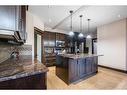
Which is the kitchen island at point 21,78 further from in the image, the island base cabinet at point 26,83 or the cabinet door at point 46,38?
the cabinet door at point 46,38

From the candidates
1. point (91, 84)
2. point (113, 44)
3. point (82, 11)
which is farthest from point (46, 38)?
point (113, 44)

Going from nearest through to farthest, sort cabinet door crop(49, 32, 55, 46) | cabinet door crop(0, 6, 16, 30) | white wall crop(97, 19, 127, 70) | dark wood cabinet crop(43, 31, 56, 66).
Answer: cabinet door crop(0, 6, 16, 30), white wall crop(97, 19, 127, 70), dark wood cabinet crop(43, 31, 56, 66), cabinet door crop(49, 32, 55, 46)

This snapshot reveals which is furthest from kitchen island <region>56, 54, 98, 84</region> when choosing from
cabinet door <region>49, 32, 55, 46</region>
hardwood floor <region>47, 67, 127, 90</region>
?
cabinet door <region>49, 32, 55, 46</region>

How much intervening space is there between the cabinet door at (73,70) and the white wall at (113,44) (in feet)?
8.81

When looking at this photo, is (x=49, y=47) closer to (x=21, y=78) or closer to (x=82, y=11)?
(x=82, y=11)

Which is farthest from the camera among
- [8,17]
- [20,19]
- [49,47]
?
[49,47]

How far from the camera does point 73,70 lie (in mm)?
3006

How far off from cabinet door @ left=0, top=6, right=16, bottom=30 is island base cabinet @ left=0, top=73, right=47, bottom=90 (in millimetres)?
616

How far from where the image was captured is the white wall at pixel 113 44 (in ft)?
13.8

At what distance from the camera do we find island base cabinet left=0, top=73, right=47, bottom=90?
967mm

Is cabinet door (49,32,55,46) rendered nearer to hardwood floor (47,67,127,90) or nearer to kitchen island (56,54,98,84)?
kitchen island (56,54,98,84)

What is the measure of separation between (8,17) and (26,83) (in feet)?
A: 2.71
